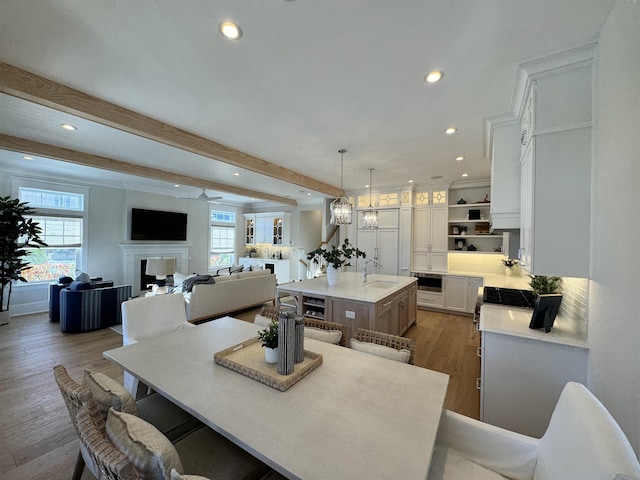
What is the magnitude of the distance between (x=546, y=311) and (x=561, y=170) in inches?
41.5

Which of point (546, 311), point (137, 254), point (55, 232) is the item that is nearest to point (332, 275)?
point (546, 311)

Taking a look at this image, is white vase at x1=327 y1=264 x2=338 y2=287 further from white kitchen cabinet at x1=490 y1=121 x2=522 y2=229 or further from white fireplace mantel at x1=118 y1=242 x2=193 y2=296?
white fireplace mantel at x1=118 y1=242 x2=193 y2=296

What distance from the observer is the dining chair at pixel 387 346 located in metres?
1.65

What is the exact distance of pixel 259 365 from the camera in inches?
58.1

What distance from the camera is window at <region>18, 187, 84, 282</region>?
5.23 m

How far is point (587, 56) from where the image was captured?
5.37ft

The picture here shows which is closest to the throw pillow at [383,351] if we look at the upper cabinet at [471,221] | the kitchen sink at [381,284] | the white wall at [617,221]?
the white wall at [617,221]

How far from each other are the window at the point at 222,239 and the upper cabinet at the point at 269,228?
1.84 feet

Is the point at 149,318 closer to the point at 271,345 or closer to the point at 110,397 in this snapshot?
the point at 110,397

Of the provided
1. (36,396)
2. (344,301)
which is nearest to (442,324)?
(344,301)

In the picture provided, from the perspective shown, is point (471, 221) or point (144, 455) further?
point (471, 221)

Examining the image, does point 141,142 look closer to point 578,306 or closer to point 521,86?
point 521,86

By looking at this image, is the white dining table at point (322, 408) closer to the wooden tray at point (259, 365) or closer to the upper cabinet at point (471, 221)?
the wooden tray at point (259, 365)

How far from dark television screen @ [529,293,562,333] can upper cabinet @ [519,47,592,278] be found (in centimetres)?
34
